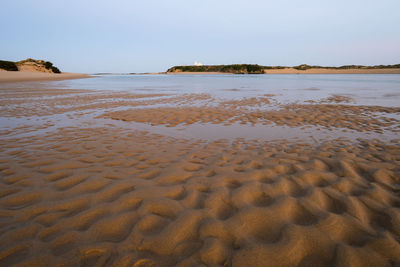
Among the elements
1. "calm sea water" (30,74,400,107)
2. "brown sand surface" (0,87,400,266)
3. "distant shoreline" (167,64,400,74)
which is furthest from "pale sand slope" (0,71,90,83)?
"distant shoreline" (167,64,400,74)

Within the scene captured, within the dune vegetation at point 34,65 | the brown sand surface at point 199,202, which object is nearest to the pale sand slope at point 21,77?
the dune vegetation at point 34,65

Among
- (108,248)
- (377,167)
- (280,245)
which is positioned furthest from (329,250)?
(377,167)

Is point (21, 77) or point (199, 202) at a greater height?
point (21, 77)

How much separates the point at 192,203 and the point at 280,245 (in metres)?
1.03

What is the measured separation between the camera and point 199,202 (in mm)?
2479

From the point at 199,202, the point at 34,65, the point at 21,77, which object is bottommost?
the point at 199,202

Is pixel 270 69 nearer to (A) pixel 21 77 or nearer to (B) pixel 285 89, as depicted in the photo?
(B) pixel 285 89

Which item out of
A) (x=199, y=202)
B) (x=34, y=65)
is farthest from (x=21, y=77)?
(x=199, y=202)

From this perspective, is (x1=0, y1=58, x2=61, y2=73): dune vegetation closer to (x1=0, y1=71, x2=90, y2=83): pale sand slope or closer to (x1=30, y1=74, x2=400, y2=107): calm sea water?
A: (x1=0, y1=71, x2=90, y2=83): pale sand slope

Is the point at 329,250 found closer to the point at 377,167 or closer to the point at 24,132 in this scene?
the point at 377,167

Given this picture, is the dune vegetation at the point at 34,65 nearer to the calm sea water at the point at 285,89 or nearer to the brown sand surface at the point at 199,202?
the calm sea water at the point at 285,89

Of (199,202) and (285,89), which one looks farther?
(285,89)

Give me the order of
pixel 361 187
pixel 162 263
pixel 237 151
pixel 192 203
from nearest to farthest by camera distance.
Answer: pixel 162 263 < pixel 192 203 < pixel 361 187 < pixel 237 151

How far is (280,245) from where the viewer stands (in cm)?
187
